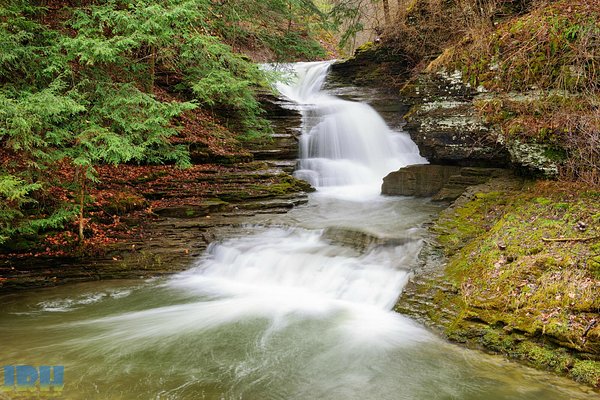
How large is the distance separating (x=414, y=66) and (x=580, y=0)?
26.8ft

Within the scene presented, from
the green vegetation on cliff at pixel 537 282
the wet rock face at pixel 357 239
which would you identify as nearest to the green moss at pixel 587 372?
the green vegetation on cliff at pixel 537 282

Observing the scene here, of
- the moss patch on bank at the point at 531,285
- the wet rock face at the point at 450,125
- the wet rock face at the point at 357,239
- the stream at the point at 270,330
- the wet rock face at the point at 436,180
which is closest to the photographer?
the stream at the point at 270,330

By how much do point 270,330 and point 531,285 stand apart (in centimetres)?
340

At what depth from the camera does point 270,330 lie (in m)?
5.62

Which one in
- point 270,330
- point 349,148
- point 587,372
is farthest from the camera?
point 349,148

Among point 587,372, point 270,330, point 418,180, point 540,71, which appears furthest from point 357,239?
point 540,71

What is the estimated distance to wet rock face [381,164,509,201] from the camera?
939 cm

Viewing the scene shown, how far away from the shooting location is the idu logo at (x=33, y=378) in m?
3.82

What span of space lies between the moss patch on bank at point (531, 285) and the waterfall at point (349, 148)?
6.11 metres

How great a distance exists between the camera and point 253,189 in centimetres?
1065


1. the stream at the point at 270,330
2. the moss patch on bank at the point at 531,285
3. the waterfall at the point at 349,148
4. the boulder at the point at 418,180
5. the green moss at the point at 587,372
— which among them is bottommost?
the stream at the point at 270,330

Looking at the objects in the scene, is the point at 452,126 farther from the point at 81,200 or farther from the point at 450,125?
the point at 81,200

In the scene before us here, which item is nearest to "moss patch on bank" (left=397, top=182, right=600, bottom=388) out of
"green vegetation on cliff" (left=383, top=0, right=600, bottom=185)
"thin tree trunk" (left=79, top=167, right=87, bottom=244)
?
"green vegetation on cliff" (left=383, top=0, right=600, bottom=185)

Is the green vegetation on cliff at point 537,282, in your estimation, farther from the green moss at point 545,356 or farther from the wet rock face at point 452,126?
the wet rock face at point 452,126
